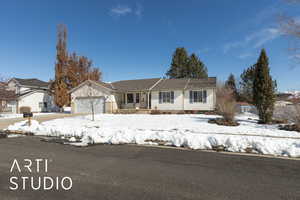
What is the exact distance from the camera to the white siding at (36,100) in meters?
28.3

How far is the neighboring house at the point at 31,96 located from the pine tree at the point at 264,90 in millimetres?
33195

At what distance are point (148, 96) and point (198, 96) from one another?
255 inches

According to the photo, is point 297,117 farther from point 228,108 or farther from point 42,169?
point 42,169

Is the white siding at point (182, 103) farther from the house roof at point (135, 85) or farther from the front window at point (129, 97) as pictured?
the front window at point (129, 97)

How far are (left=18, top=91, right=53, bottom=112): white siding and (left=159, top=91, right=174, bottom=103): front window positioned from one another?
77.7 feet

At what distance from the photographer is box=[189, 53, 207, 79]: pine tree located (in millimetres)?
38219

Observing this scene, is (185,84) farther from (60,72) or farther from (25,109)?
(25,109)

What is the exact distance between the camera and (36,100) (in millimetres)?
30000

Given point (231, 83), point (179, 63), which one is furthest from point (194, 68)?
point (231, 83)

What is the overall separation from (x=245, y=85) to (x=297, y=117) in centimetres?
2328

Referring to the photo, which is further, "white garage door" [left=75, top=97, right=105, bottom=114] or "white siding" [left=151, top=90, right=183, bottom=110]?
"white garage door" [left=75, top=97, right=105, bottom=114]

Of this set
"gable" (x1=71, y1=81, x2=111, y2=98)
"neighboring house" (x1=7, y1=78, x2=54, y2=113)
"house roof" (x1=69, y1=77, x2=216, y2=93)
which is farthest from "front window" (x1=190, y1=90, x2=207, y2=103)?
"neighboring house" (x1=7, y1=78, x2=54, y2=113)

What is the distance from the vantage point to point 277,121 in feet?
42.9

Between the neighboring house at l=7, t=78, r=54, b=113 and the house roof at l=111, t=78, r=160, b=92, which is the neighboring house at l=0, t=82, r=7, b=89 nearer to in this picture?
the neighboring house at l=7, t=78, r=54, b=113
